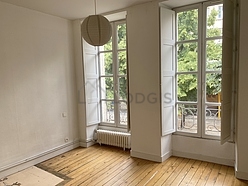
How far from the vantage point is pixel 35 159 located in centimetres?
373

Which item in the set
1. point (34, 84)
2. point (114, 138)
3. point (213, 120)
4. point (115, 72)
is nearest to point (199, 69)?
point (213, 120)

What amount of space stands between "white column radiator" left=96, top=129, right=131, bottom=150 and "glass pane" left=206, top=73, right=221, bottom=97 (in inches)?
68.8

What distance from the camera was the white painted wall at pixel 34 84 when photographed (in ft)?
10.8

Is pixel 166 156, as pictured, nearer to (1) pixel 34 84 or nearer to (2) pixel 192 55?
(2) pixel 192 55

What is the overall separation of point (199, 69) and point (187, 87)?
39 cm

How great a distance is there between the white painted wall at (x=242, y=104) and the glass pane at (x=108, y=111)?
2.61 m

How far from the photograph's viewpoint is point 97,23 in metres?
2.33

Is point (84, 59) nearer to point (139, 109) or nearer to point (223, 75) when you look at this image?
point (139, 109)

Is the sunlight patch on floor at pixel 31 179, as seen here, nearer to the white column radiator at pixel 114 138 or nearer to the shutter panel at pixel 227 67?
the white column radiator at pixel 114 138

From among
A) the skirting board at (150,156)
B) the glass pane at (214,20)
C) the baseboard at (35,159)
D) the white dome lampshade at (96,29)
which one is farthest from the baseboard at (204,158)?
the white dome lampshade at (96,29)

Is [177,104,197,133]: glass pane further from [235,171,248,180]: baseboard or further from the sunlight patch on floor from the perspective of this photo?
the sunlight patch on floor

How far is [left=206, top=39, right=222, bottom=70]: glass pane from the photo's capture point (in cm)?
340

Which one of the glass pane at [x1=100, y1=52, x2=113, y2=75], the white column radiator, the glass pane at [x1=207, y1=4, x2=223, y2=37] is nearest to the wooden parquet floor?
the white column radiator

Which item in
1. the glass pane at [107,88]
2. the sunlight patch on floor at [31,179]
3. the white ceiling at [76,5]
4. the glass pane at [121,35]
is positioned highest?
the white ceiling at [76,5]
